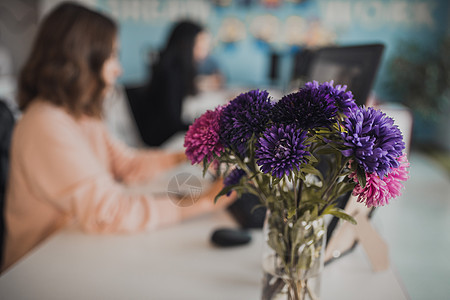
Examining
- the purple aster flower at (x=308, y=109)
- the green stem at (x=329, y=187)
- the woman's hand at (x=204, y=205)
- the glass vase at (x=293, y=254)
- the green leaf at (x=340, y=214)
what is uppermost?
the purple aster flower at (x=308, y=109)

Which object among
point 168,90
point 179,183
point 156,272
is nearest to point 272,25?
point 168,90

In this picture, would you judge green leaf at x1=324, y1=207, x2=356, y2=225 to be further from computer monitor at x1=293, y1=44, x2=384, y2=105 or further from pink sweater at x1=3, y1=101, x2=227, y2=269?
pink sweater at x1=3, y1=101, x2=227, y2=269

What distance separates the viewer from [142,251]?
846 mm

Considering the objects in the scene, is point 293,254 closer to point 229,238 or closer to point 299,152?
point 299,152

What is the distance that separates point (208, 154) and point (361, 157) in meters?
0.19

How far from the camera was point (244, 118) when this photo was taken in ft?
1.54

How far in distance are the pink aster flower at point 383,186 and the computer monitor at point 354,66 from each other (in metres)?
0.21

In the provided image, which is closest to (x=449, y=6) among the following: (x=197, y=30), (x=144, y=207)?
(x=197, y=30)

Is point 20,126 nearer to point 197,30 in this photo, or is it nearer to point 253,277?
point 253,277

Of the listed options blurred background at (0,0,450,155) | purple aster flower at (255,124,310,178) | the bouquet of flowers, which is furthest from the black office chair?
blurred background at (0,0,450,155)

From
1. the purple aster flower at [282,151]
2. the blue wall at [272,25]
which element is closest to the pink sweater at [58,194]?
the purple aster flower at [282,151]

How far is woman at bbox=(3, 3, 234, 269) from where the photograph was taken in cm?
95

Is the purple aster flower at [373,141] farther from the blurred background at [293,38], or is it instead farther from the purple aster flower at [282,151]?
the blurred background at [293,38]

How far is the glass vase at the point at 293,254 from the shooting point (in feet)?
1.79
